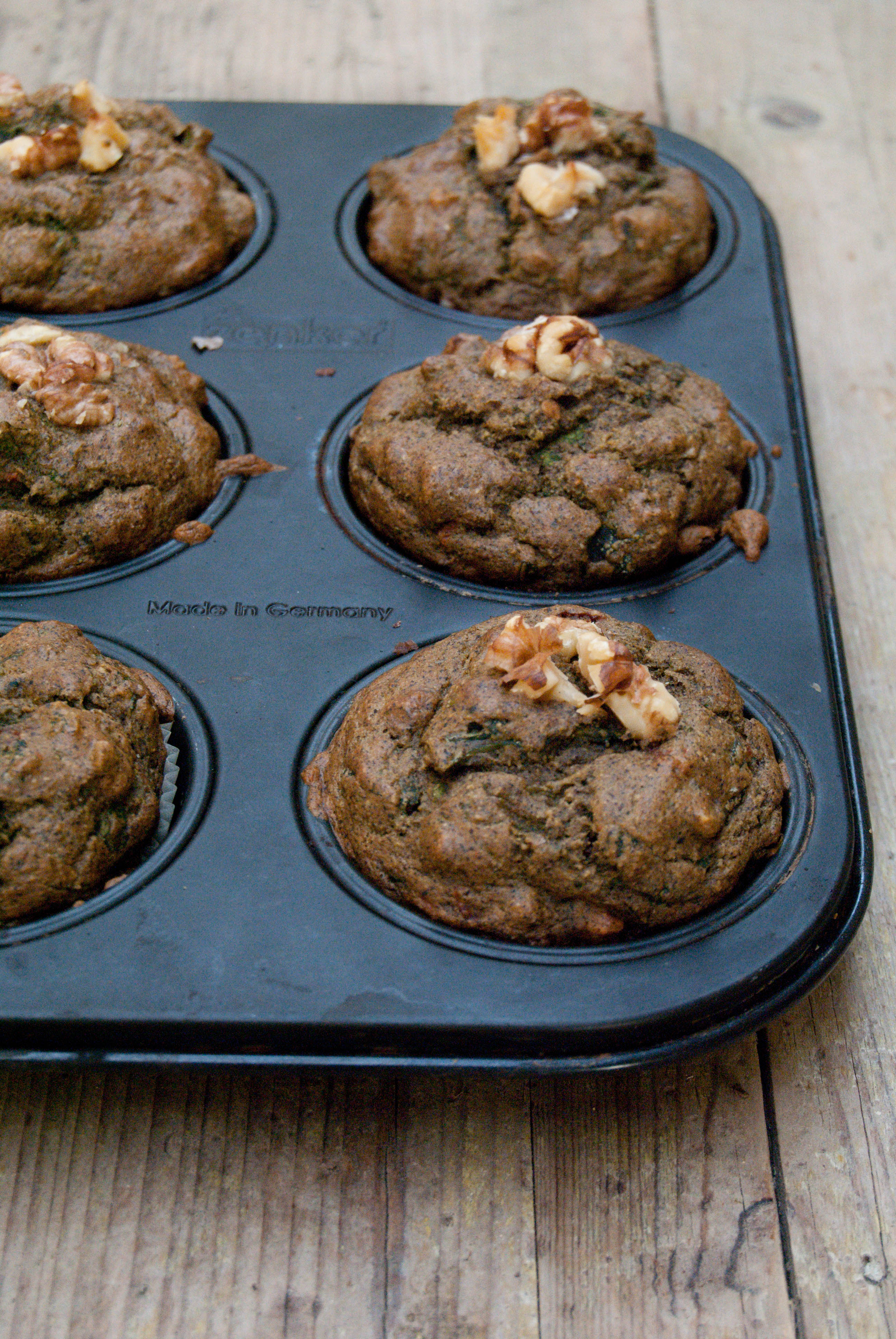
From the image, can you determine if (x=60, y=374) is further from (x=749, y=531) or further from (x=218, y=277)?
(x=749, y=531)

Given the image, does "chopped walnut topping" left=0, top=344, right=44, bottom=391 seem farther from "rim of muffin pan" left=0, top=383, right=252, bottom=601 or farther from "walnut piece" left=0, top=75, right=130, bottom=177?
"walnut piece" left=0, top=75, right=130, bottom=177

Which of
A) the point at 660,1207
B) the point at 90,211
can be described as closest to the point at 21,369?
the point at 90,211

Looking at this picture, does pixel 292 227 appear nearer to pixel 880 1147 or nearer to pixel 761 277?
pixel 761 277

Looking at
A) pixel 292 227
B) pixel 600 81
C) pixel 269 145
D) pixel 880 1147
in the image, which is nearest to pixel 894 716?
pixel 880 1147

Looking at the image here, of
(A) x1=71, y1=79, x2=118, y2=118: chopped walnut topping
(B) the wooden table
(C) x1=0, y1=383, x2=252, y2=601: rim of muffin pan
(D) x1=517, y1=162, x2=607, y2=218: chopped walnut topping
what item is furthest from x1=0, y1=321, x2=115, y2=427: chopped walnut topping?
(B) the wooden table

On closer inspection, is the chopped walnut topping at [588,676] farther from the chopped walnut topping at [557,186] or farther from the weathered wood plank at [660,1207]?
the chopped walnut topping at [557,186]

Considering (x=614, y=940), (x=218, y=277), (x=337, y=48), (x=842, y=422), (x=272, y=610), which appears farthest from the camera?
(x=337, y=48)
